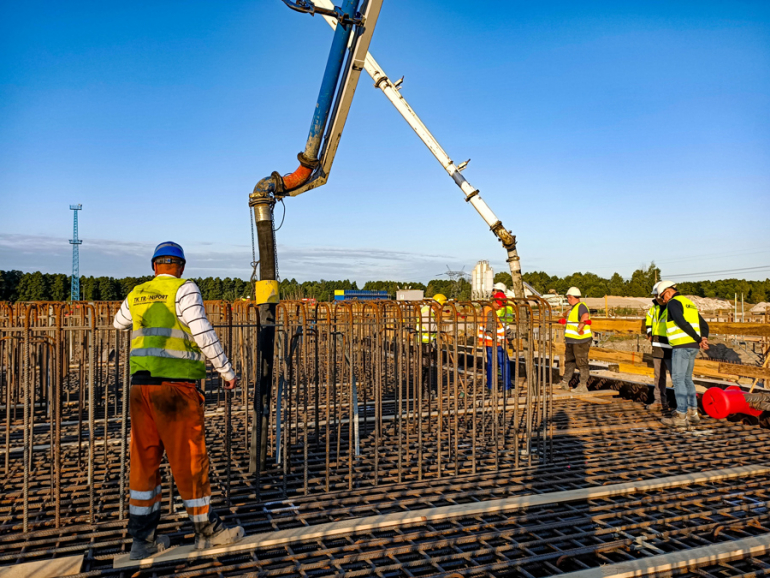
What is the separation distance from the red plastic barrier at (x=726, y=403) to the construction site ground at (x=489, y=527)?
177cm

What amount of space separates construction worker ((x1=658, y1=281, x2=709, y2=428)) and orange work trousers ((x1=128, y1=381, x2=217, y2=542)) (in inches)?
247

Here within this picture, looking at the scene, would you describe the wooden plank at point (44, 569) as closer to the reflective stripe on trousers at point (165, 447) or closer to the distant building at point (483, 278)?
the reflective stripe on trousers at point (165, 447)

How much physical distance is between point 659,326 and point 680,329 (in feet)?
2.21

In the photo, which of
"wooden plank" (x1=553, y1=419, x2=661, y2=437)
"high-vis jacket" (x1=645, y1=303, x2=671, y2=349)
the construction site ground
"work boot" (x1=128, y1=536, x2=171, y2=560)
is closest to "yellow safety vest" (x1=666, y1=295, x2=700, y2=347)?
"high-vis jacket" (x1=645, y1=303, x2=671, y2=349)

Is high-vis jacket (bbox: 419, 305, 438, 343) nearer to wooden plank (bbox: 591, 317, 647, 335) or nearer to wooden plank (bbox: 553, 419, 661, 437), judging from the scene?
wooden plank (bbox: 553, 419, 661, 437)

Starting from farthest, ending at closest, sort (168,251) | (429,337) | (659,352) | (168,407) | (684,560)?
(659,352), (429,337), (168,251), (168,407), (684,560)

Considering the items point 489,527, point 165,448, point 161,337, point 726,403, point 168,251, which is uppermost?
point 168,251

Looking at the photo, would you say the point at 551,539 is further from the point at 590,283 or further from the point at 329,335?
the point at 590,283

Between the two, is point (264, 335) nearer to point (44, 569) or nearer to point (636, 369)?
point (44, 569)

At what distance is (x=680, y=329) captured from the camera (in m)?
7.34

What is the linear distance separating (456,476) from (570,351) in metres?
5.74

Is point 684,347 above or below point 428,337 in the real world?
below

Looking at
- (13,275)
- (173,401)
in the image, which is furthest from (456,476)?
(13,275)

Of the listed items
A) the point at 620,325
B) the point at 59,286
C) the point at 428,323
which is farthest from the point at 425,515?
the point at 59,286
